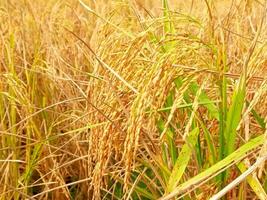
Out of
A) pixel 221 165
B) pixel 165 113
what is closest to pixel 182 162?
pixel 221 165

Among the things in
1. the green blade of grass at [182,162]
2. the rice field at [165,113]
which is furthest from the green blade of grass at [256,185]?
the green blade of grass at [182,162]

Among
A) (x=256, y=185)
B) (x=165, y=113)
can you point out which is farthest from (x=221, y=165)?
(x=165, y=113)

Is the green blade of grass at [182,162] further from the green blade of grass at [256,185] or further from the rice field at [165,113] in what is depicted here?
the green blade of grass at [256,185]

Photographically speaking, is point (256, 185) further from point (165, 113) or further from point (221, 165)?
point (165, 113)

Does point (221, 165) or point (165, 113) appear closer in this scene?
point (221, 165)

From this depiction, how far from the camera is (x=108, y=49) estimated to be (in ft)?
3.94

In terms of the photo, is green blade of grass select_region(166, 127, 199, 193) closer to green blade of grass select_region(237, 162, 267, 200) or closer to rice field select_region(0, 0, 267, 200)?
rice field select_region(0, 0, 267, 200)

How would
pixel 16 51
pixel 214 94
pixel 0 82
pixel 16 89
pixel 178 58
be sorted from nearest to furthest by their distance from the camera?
pixel 178 58
pixel 214 94
pixel 16 89
pixel 0 82
pixel 16 51

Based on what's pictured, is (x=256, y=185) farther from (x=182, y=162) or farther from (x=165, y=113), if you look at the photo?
(x=165, y=113)

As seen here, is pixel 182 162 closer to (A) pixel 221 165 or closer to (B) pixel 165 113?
(A) pixel 221 165

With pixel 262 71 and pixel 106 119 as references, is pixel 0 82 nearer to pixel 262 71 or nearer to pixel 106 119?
pixel 106 119

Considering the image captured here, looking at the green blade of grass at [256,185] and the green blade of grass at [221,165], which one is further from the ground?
the green blade of grass at [221,165]

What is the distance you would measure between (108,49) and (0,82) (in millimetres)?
598

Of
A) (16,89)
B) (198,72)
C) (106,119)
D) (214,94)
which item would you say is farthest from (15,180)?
(198,72)
